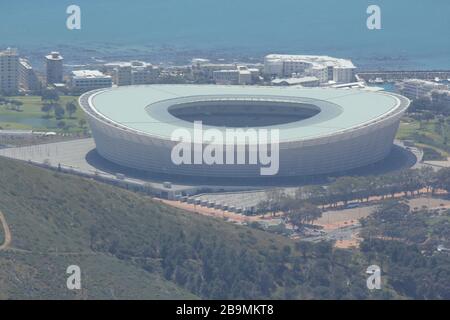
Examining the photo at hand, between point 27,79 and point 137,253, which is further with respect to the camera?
point 27,79

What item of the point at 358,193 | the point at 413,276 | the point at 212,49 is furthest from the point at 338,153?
the point at 212,49

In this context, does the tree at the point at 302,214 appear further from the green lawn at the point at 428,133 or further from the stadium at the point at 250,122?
the green lawn at the point at 428,133

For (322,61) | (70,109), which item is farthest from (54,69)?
(322,61)

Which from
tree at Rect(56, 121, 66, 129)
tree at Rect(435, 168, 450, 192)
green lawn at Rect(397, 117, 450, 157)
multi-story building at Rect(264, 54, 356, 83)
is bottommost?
tree at Rect(435, 168, 450, 192)

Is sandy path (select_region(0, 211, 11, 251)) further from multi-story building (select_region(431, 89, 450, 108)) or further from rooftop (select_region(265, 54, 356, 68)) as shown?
rooftop (select_region(265, 54, 356, 68))

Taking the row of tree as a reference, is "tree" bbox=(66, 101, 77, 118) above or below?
above

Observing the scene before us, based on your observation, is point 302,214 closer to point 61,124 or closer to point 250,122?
point 250,122

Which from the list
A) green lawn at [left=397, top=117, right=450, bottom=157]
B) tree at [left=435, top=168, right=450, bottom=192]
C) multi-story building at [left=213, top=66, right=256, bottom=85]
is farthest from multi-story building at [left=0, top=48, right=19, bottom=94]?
tree at [left=435, top=168, right=450, bottom=192]
